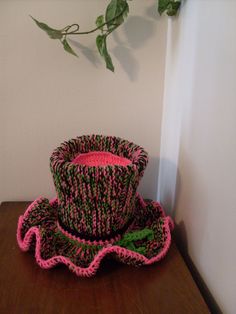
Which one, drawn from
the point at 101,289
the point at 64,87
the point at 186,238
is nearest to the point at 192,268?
the point at 186,238

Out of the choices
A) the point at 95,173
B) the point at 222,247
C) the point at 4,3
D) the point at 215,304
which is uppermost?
the point at 4,3

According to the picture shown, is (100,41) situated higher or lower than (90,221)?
higher

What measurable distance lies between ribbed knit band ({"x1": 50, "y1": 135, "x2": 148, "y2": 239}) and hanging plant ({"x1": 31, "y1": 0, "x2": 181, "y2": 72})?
273 mm

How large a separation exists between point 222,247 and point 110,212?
213 millimetres

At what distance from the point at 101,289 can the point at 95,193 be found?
18 cm

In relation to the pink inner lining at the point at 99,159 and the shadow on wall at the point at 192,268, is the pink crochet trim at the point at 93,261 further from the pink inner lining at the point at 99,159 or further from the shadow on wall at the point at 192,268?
the pink inner lining at the point at 99,159

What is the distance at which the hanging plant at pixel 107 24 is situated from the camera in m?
0.68

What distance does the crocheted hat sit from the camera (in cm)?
54

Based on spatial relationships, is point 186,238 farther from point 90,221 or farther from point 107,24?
point 107,24

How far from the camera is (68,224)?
0.61 m

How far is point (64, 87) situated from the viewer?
0.81m

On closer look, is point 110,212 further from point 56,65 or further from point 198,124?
point 56,65

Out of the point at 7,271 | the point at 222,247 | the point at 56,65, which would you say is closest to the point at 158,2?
the point at 56,65

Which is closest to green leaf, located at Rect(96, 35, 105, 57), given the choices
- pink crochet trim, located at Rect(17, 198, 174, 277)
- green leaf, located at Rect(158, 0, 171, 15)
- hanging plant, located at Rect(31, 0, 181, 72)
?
hanging plant, located at Rect(31, 0, 181, 72)
